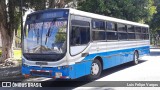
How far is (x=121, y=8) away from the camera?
22.6 metres

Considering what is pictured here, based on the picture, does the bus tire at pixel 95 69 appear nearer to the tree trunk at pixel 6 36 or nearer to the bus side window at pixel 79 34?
the bus side window at pixel 79 34

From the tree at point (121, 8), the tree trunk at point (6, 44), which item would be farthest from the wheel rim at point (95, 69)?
the tree at point (121, 8)

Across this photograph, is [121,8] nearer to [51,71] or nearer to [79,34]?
[79,34]

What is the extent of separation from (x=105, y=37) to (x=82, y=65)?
8.08 feet

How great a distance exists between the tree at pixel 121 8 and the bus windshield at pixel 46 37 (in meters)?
13.1

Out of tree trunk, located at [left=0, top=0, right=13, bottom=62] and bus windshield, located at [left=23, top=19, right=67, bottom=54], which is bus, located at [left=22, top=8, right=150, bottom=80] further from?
tree trunk, located at [left=0, top=0, right=13, bottom=62]

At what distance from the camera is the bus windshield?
27.4 ft

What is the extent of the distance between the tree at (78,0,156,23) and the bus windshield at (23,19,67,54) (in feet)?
42.9

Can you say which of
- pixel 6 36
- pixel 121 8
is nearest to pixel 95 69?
pixel 6 36

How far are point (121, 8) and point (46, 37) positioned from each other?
603 inches

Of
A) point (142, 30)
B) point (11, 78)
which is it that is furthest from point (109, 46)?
point (142, 30)

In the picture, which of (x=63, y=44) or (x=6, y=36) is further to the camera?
(x=6, y=36)

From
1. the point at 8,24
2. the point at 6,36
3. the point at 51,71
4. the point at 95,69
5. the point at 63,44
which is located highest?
the point at 8,24

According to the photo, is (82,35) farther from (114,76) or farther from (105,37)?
(114,76)
